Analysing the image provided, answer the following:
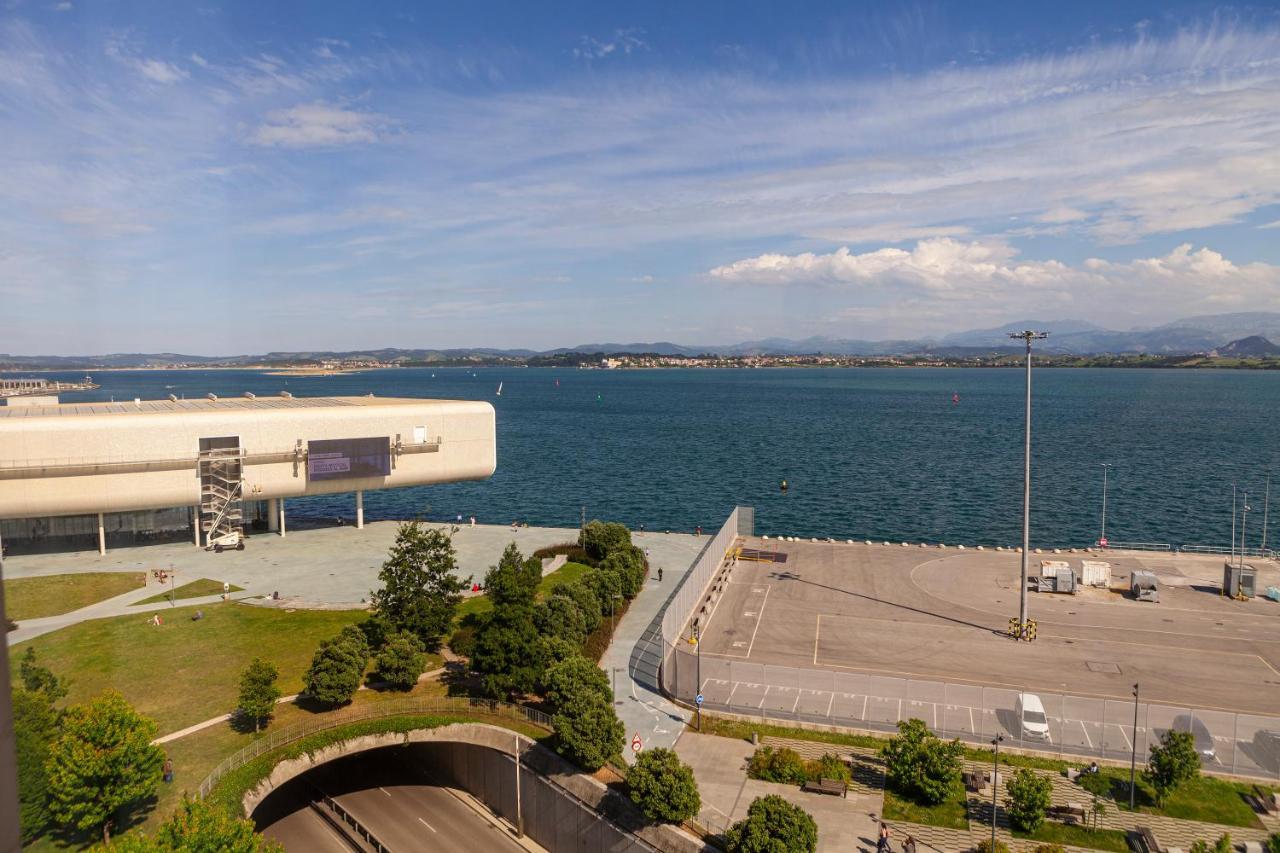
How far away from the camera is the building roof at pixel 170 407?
50.5 metres

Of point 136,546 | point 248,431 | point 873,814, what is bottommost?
point 873,814

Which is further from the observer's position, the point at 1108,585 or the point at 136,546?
the point at 136,546

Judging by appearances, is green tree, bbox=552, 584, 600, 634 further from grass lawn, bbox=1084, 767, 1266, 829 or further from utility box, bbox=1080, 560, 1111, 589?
utility box, bbox=1080, 560, 1111, 589

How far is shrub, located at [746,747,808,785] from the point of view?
28406 millimetres

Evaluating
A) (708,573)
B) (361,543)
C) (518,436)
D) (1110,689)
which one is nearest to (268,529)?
(361,543)

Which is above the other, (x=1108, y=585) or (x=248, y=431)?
(x=248, y=431)

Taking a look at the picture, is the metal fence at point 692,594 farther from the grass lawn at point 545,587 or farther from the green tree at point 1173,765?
the green tree at point 1173,765

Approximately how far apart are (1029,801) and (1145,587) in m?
25.3

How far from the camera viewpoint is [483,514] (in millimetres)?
74375

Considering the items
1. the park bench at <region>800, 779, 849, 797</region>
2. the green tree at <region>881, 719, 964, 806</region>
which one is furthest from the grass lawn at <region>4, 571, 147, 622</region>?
the green tree at <region>881, 719, 964, 806</region>

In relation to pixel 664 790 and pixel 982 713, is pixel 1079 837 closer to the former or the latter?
pixel 982 713

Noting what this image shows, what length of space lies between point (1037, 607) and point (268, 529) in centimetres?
4896

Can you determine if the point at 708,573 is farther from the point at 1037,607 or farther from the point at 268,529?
the point at 268,529

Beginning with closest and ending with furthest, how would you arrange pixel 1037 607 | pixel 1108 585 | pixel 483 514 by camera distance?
pixel 1037 607 → pixel 1108 585 → pixel 483 514
